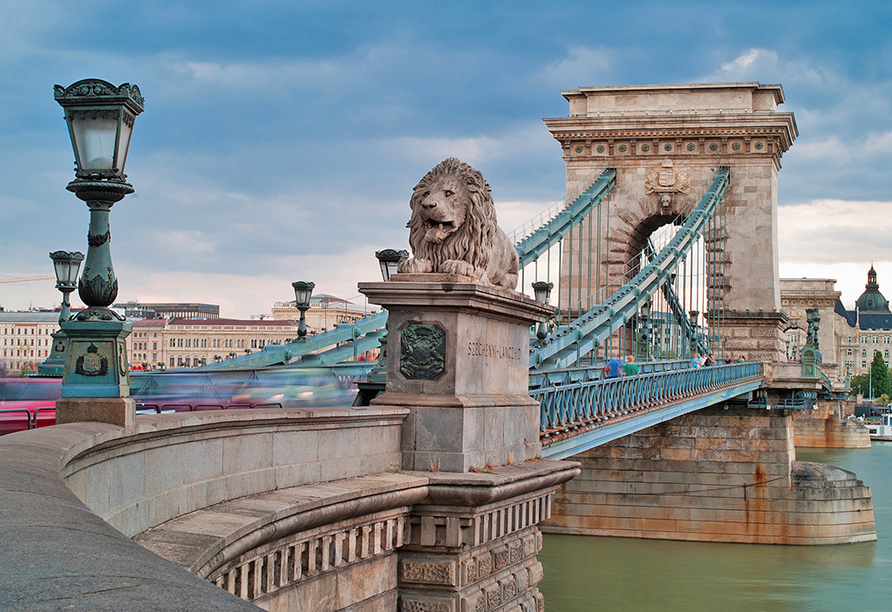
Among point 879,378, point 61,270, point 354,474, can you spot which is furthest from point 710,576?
point 879,378

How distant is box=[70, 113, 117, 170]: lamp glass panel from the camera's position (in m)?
6.33

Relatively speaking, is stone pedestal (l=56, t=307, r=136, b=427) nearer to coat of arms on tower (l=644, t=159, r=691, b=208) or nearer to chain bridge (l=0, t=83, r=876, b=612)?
chain bridge (l=0, t=83, r=876, b=612)

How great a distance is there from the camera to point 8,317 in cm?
4084

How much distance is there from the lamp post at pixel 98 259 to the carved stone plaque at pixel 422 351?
2871mm

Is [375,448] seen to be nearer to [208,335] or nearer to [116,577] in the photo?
[116,577]

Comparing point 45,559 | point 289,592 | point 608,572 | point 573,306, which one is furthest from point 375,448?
point 573,306

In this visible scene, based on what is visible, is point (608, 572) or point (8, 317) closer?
point (608, 572)

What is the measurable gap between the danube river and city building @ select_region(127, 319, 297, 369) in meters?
29.3

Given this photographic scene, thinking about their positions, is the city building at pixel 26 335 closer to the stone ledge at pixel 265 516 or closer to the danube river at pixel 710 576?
the danube river at pixel 710 576

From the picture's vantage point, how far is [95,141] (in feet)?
20.8

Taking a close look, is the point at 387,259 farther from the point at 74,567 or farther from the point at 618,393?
the point at 74,567

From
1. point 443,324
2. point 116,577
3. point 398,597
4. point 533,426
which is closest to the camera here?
point 116,577

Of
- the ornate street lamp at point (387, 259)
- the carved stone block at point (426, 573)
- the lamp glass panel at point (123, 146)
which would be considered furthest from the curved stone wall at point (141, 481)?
the ornate street lamp at point (387, 259)

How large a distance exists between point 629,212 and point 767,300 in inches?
217
